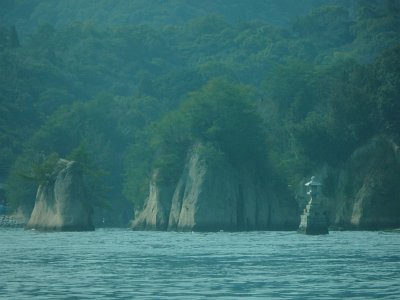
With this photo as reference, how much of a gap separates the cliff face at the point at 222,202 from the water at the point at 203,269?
28.2m

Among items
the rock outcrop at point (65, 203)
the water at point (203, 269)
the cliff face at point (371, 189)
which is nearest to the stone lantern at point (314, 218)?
the water at point (203, 269)

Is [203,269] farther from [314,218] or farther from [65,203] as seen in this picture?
[65,203]

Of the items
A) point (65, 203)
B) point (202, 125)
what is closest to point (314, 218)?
point (65, 203)

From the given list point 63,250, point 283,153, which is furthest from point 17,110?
point 63,250

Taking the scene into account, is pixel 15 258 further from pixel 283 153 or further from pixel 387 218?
pixel 283 153

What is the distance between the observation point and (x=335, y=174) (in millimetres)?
120625

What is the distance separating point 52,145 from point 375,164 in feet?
162

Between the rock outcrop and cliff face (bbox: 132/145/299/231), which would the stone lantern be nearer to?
cliff face (bbox: 132/145/299/231)

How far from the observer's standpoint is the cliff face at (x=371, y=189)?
111812 millimetres

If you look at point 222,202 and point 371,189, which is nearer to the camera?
point 371,189

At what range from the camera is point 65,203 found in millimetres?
108500

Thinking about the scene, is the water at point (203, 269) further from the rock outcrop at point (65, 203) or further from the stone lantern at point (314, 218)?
the rock outcrop at point (65, 203)

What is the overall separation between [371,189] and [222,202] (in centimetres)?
1362

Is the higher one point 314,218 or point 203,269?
point 314,218
